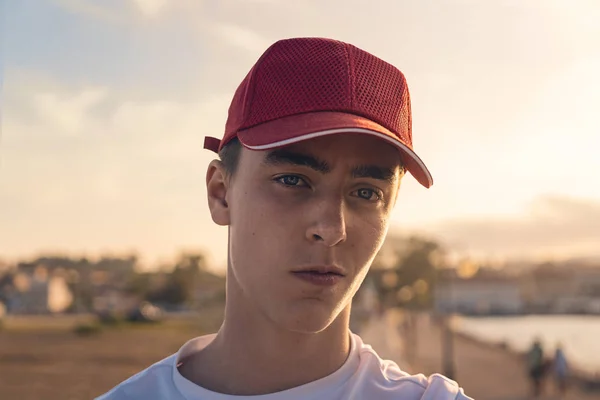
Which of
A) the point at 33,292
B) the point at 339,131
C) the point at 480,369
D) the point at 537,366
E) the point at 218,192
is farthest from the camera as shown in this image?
the point at 33,292

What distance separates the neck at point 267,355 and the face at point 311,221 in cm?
16

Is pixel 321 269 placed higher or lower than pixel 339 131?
lower

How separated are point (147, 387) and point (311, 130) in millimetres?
1148

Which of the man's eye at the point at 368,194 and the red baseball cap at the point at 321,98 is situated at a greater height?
the red baseball cap at the point at 321,98

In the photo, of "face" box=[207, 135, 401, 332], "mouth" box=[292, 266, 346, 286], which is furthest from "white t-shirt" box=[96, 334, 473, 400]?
"mouth" box=[292, 266, 346, 286]

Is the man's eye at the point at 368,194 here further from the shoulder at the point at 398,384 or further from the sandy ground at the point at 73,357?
the sandy ground at the point at 73,357

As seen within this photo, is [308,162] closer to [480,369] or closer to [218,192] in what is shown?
[218,192]

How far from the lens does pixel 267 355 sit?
2.67 m

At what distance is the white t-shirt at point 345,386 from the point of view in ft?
8.41

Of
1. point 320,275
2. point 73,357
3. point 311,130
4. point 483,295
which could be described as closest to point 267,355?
point 320,275

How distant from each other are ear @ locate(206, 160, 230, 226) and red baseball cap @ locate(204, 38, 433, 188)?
0.21 metres

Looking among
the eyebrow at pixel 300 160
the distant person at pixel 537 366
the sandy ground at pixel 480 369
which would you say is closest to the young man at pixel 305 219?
the eyebrow at pixel 300 160

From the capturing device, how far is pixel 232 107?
276cm

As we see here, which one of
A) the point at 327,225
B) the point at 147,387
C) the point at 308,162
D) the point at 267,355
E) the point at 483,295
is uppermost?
the point at 308,162
